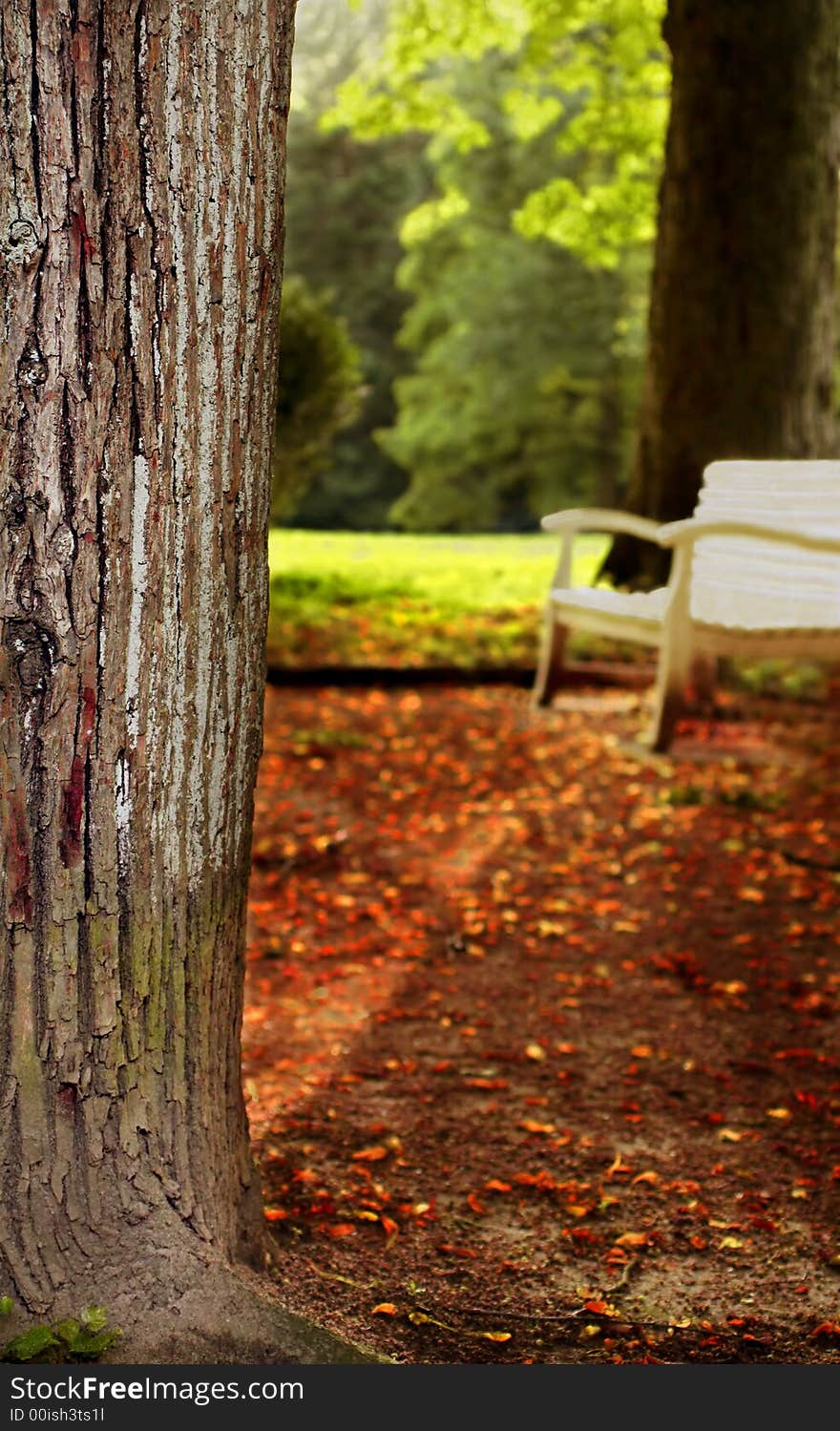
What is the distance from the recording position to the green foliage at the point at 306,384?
10.4 meters

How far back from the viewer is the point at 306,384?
10508 mm

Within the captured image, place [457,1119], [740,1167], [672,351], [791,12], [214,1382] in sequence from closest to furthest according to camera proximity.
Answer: [214,1382] → [740,1167] → [457,1119] → [791,12] → [672,351]

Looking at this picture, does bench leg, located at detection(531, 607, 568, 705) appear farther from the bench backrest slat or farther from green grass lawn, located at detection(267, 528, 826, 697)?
green grass lawn, located at detection(267, 528, 826, 697)

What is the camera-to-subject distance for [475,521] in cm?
2377

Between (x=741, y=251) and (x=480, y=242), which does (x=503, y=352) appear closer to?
(x=480, y=242)

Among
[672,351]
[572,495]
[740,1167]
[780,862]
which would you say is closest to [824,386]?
[672,351]

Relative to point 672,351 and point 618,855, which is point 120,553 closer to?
point 618,855

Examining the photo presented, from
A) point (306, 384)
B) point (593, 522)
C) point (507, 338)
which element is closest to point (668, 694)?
point (593, 522)

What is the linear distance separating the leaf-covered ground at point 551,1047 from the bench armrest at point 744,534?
84cm

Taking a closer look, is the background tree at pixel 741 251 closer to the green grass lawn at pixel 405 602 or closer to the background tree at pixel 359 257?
the green grass lawn at pixel 405 602

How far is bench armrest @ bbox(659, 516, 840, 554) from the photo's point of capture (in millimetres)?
4787

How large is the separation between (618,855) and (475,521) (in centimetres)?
1926

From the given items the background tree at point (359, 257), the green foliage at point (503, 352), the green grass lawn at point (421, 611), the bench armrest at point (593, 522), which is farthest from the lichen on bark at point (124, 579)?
the background tree at point (359, 257)

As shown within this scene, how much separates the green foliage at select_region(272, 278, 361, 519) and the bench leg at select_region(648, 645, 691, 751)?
5.46 m
